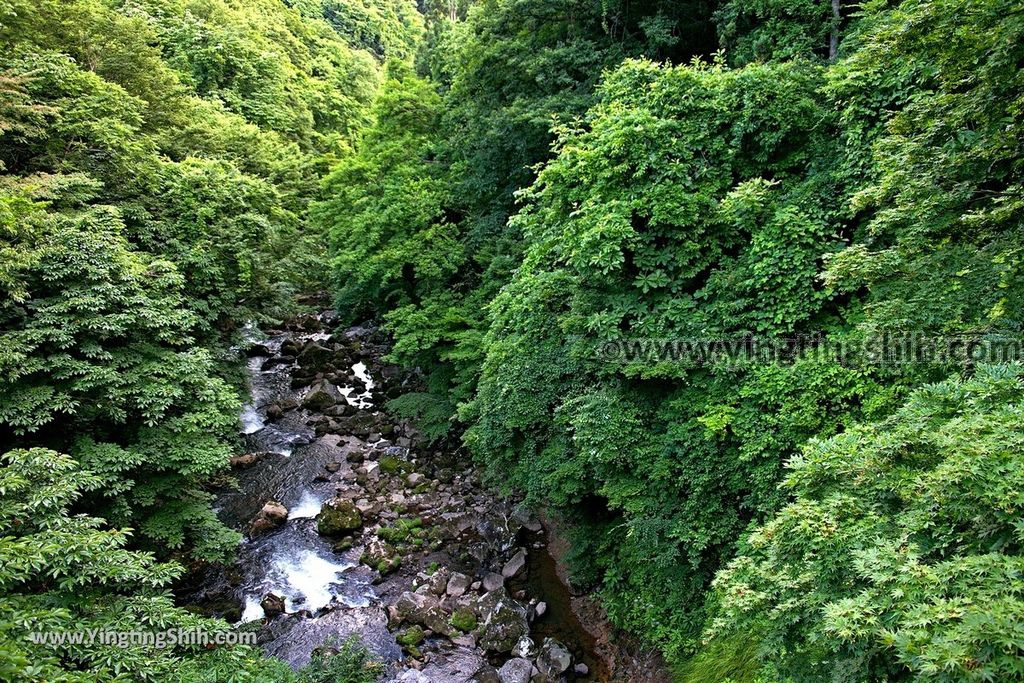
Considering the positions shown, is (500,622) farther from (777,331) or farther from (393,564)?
(777,331)

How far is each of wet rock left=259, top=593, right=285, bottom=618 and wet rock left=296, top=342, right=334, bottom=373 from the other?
34.3 ft

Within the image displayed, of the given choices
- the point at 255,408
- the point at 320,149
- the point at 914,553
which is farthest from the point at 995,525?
the point at 320,149

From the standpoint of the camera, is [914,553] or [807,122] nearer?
[914,553]

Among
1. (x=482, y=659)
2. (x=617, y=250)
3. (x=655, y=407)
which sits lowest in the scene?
(x=482, y=659)

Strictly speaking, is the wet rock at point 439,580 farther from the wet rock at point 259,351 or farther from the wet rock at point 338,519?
the wet rock at point 259,351

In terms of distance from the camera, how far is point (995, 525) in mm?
3738

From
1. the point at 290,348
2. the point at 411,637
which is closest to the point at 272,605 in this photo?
the point at 411,637

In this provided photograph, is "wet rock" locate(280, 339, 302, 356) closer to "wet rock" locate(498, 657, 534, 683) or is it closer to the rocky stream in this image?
the rocky stream

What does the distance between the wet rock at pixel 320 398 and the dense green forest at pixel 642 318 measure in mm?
3590

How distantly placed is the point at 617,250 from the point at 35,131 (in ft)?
44.6

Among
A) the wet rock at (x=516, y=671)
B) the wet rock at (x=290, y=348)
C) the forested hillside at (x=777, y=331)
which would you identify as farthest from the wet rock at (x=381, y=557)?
the wet rock at (x=290, y=348)

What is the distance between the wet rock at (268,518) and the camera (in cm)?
1328

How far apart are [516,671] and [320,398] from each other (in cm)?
1204

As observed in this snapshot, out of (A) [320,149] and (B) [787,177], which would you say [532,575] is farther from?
(A) [320,149]
